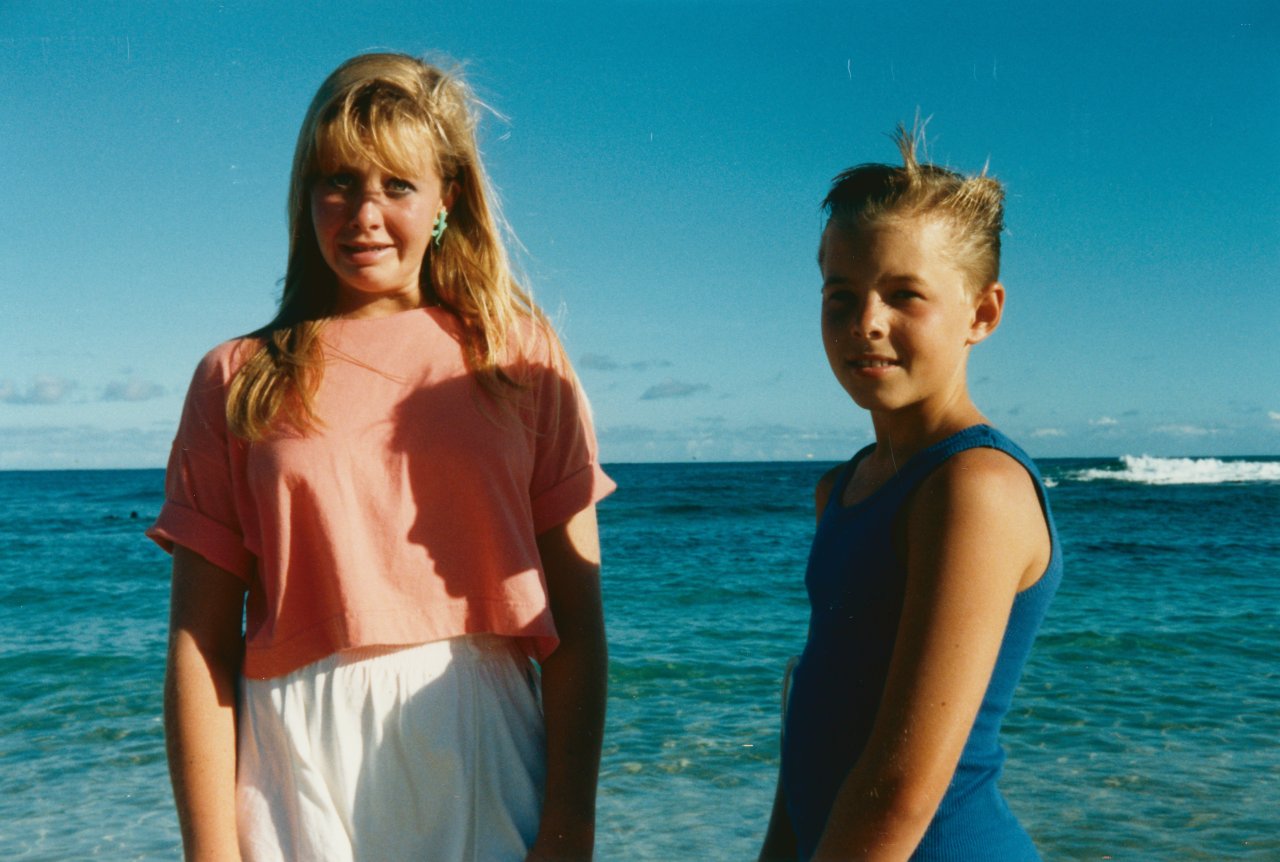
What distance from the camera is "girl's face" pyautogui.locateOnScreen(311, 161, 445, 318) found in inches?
65.7

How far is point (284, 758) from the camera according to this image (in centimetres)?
159

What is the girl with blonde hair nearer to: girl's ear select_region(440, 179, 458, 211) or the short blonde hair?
girl's ear select_region(440, 179, 458, 211)

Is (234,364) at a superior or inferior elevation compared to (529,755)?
superior

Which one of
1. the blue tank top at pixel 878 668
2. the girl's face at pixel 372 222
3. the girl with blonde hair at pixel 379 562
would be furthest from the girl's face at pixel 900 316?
the girl's face at pixel 372 222

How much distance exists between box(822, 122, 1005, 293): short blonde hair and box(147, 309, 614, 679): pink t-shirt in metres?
0.58

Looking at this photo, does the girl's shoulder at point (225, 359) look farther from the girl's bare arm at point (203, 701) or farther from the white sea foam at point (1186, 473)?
the white sea foam at point (1186, 473)

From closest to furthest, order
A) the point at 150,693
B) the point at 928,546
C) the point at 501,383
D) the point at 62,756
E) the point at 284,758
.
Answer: the point at 928,546, the point at 284,758, the point at 501,383, the point at 62,756, the point at 150,693

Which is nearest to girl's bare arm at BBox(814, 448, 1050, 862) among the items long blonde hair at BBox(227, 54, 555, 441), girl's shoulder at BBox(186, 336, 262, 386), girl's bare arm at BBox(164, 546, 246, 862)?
long blonde hair at BBox(227, 54, 555, 441)

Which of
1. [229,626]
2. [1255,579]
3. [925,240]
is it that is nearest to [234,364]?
[229,626]

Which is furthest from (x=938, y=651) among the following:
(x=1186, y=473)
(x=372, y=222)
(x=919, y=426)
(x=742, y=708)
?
(x=1186, y=473)

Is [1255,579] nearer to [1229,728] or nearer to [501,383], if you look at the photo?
[1229,728]

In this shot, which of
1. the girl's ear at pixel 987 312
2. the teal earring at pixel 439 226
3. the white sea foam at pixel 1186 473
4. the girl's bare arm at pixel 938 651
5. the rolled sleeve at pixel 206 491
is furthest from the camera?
the white sea foam at pixel 1186 473

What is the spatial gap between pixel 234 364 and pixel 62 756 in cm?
607

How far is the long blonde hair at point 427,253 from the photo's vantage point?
162cm
